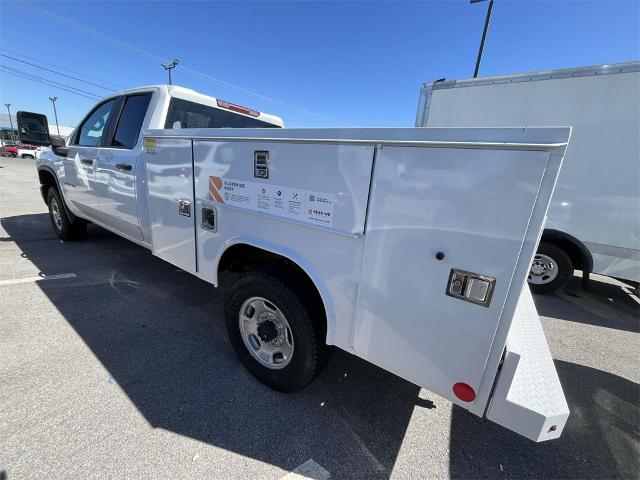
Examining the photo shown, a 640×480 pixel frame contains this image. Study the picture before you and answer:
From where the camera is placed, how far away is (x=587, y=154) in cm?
399

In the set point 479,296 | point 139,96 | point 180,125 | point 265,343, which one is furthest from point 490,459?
point 139,96

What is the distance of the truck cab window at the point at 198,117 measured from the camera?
10.5 ft

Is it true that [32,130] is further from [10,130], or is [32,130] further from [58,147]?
[10,130]

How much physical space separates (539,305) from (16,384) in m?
5.64

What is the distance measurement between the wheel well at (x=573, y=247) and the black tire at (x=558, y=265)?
0.08 m

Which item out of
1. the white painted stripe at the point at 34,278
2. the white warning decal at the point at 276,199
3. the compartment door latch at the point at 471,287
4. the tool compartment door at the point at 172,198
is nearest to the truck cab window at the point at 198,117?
the tool compartment door at the point at 172,198

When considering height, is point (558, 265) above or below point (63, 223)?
above

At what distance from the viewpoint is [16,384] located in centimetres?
215

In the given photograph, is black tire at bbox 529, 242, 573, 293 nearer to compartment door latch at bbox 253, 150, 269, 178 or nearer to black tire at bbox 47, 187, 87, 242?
compartment door latch at bbox 253, 150, 269, 178

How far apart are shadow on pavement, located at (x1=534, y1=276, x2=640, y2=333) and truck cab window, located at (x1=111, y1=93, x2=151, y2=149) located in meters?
5.35

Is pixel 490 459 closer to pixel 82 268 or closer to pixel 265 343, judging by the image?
pixel 265 343

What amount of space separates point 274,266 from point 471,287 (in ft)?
4.34

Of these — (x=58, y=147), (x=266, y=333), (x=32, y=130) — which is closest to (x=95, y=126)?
(x=58, y=147)

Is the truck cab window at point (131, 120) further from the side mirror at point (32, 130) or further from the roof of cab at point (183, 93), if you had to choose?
the side mirror at point (32, 130)
